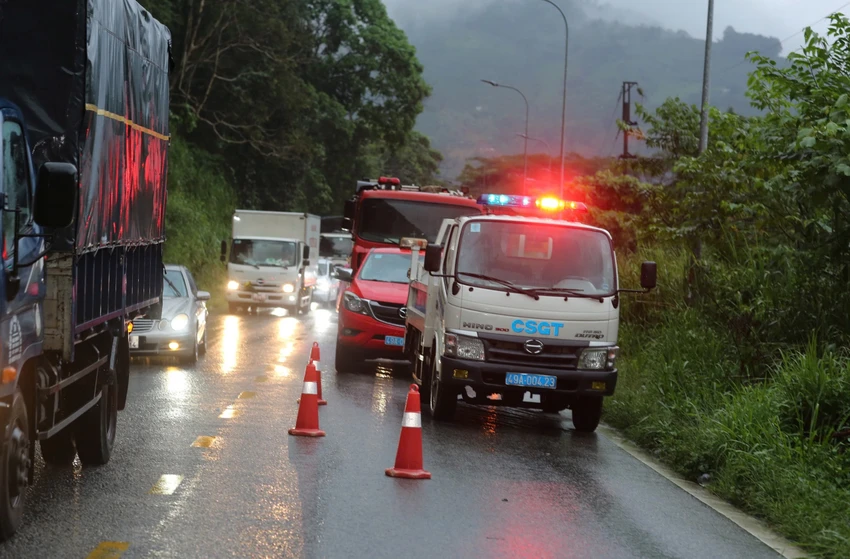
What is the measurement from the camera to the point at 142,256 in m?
10.9

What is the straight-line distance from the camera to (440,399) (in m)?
13.1

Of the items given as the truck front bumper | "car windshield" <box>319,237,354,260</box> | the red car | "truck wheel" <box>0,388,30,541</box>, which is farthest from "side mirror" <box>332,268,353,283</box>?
"car windshield" <box>319,237,354,260</box>

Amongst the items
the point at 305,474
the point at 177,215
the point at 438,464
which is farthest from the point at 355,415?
the point at 177,215

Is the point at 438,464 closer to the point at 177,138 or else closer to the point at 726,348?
the point at 726,348

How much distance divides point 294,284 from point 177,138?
1343cm

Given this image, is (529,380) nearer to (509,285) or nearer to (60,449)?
(509,285)

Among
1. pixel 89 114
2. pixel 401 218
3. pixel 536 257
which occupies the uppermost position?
pixel 89 114

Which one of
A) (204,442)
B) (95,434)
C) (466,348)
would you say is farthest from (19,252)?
(466,348)

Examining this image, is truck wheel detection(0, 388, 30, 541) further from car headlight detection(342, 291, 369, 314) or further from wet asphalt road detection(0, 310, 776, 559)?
car headlight detection(342, 291, 369, 314)

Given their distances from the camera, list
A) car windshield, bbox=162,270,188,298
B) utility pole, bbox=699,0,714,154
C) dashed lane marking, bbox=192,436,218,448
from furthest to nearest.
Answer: utility pole, bbox=699,0,714,154 → car windshield, bbox=162,270,188,298 → dashed lane marking, bbox=192,436,218,448

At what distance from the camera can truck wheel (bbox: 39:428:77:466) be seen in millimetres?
9187

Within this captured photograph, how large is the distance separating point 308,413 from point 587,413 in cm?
328

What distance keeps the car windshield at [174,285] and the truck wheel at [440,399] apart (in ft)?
21.8

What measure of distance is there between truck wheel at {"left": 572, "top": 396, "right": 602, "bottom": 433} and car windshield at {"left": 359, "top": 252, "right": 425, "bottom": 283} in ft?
20.9
